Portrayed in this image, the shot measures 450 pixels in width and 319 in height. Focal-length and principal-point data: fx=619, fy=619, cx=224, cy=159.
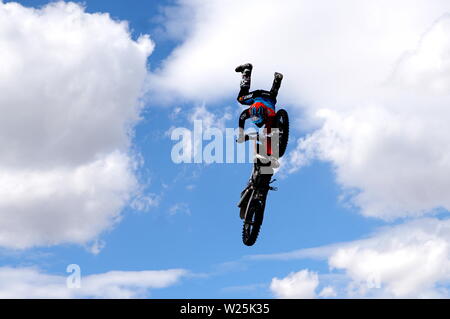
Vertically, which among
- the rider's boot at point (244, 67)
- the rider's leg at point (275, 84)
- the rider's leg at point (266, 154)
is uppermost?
the rider's boot at point (244, 67)

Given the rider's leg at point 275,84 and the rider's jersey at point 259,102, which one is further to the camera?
the rider's leg at point 275,84

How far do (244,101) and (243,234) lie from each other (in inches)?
257

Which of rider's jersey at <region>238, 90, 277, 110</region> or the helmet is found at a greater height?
rider's jersey at <region>238, 90, 277, 110</region>

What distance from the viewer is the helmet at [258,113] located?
2891 cm

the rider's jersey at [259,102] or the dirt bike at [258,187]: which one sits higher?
the rider's jersey at [259,102]

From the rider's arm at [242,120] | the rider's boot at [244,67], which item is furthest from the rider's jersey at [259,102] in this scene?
the rider's boot at [244,67]

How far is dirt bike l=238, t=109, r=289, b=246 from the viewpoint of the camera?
2925 cm

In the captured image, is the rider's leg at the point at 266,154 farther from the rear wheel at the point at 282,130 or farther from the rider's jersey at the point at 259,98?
the rider's jersey at the point at 259,98

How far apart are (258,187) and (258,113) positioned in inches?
144

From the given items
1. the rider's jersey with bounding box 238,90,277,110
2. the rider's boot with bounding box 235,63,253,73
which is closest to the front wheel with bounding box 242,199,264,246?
the rider's jersey with bounding box 238,90,277,110

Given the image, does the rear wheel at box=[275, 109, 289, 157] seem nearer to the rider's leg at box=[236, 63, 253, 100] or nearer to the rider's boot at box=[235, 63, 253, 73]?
the rider's leg at box=[236, 63, 253, 100]

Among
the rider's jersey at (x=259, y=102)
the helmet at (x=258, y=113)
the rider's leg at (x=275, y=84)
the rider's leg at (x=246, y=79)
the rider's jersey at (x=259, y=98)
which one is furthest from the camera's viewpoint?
the rider's leg at (x=275, y=84)
